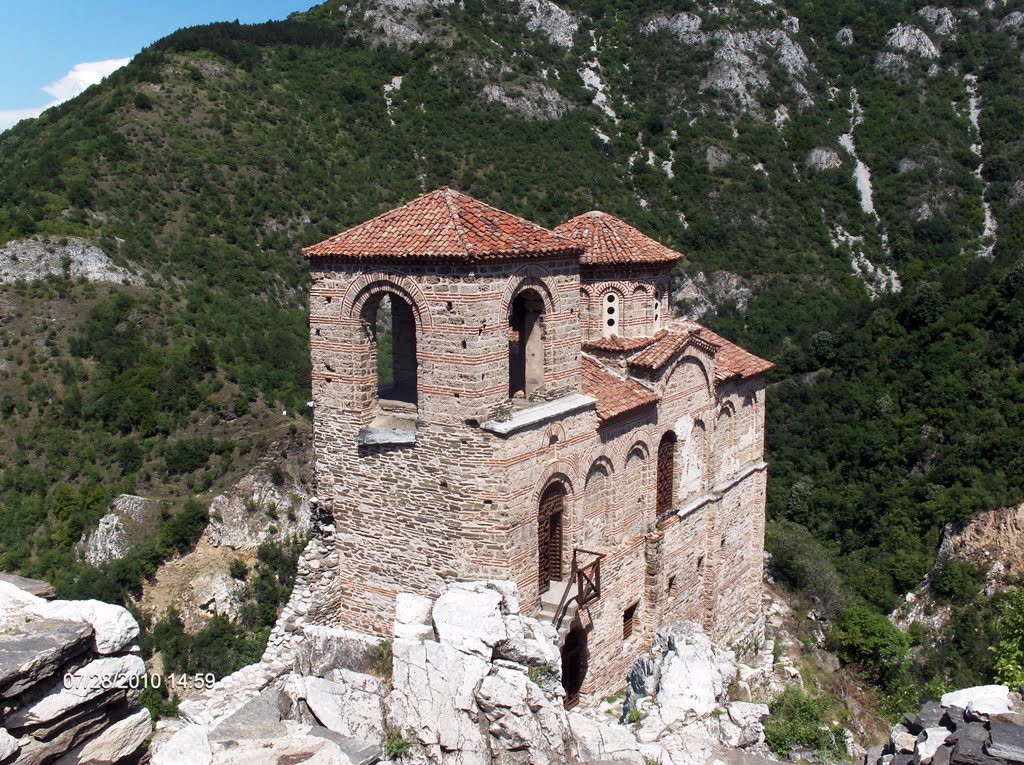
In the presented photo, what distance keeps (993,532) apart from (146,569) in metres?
30.0

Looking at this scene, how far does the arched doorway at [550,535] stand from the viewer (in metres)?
14.5

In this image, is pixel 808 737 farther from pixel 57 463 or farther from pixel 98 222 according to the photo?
pixel 98 222

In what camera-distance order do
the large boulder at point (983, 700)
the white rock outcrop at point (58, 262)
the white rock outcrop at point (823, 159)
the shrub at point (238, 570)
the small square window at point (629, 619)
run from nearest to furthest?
the large boulder at point (983, 700) → the small square window at point (629, 619) → the shrub at point (238, 570) → the white rock outcrop at point (58, 262) → the white rock outcrop at point (823, 159)

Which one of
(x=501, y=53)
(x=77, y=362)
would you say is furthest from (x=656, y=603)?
(x=501, y=53)

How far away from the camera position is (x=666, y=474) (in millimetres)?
18359

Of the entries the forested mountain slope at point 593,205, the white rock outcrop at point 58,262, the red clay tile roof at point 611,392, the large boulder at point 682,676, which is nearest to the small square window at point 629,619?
the large boulder at point 682,676

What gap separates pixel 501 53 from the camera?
6825cm

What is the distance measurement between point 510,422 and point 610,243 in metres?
6.42

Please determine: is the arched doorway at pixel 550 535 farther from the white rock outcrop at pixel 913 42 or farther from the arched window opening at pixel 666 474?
the white rock outcrop at pixel 913 42

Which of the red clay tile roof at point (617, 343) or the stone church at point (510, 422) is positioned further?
the red clay tile roof at point (617, 343)

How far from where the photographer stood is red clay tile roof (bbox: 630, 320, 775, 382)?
1706cm

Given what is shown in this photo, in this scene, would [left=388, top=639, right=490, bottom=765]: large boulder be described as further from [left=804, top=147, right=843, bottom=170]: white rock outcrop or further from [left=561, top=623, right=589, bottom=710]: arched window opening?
[left=804, top=147, right=843, bottom=170]: white rock outcrop

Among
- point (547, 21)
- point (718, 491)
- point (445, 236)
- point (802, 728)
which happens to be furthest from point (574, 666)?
point (547, 21)

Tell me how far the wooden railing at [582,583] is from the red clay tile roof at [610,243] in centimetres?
614
